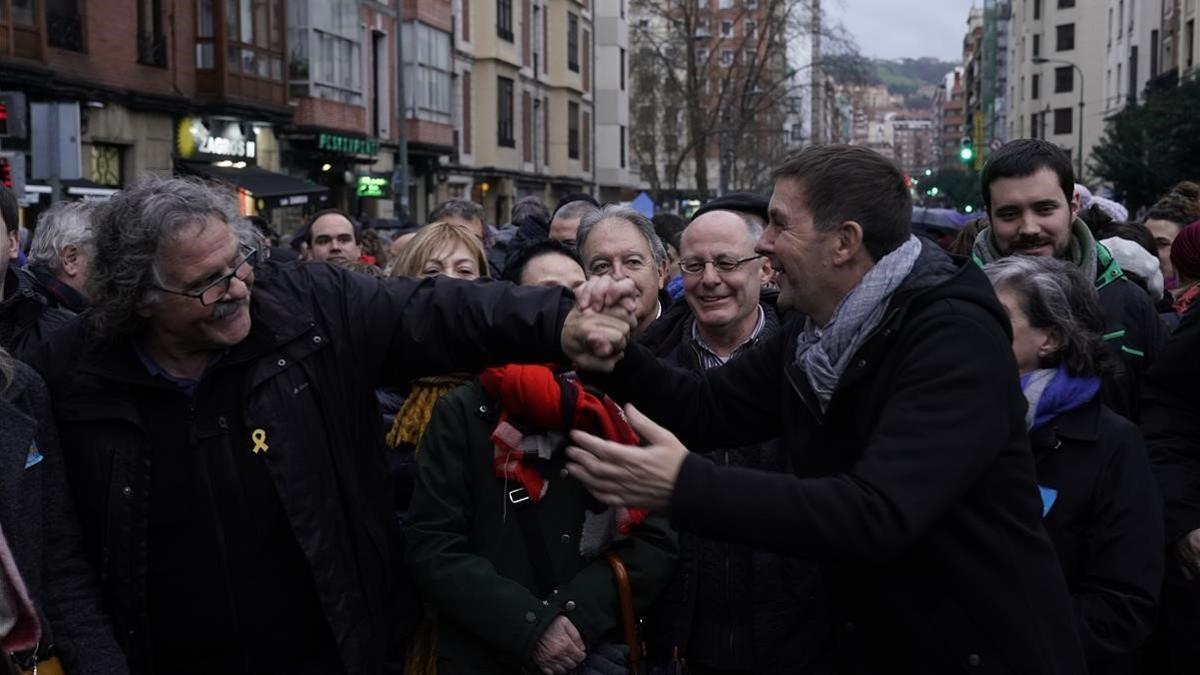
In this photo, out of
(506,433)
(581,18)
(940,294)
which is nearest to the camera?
(940,294)

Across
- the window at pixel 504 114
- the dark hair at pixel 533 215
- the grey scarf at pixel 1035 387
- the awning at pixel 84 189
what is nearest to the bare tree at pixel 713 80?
the window at pixel 504 114

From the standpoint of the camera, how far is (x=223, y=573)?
3.58 meters

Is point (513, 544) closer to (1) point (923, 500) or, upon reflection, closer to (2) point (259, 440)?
(2) point (259, 440)

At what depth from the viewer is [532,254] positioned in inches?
217

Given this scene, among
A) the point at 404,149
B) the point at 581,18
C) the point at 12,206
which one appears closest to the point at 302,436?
the point at 12,206

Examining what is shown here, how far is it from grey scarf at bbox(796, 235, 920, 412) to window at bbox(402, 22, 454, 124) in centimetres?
3373

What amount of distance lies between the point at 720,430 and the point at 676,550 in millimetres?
692

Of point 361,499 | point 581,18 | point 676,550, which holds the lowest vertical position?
point 676,550

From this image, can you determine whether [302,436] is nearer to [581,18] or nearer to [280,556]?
[280,556]

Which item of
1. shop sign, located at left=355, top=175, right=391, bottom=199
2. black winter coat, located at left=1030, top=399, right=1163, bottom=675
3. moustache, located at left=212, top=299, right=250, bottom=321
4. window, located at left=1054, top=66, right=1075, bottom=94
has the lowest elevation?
black winter coat, located at left=1030, top=399, right=1163, bottom=675

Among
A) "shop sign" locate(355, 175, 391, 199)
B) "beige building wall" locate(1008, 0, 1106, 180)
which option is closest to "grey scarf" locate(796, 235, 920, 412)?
"shop sign" locate(355, 175, 391, 199)

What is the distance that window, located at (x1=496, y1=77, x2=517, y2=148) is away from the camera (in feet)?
146

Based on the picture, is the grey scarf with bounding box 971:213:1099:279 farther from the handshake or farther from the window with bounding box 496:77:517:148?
the window with bounding box 496:77:517:148

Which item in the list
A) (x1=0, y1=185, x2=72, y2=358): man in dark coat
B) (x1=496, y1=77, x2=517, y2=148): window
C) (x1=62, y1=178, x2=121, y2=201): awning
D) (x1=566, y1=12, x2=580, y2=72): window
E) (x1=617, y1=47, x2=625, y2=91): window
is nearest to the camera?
(x1=0, y1=185, x2=72, y2=358): man in dark coat
